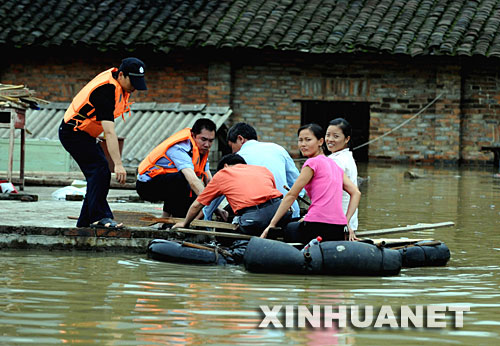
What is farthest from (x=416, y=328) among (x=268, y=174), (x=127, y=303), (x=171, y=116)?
(x=171, y=116)

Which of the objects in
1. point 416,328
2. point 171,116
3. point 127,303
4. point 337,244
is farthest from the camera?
point 171,116

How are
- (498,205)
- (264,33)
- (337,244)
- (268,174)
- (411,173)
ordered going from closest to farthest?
(337,244) → (268,174) → (498,205) → (411,173) → (264,33)

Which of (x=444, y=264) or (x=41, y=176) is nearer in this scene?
(x=444, y=264)

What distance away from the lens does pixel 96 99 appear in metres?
7.04

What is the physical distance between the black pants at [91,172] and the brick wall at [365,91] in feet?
36.8

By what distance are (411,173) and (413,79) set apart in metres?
3.25

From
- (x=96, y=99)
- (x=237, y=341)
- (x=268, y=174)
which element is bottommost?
(x=237, y=341)

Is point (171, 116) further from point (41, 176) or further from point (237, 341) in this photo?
point (237, 341)

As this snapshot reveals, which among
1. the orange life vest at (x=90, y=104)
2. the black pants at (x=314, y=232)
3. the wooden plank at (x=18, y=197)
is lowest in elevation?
the black pants at (x=314, y=232)

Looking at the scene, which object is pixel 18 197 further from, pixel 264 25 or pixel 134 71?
pixel 264 25

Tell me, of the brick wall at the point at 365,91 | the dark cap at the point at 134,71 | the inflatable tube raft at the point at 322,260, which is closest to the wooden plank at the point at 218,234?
the inflatable tube raft at the point at 322,260

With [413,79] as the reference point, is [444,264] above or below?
below

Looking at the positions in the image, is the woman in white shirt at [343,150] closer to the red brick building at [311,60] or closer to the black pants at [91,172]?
the black pants at [91,172]

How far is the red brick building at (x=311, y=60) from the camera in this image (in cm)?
1772
